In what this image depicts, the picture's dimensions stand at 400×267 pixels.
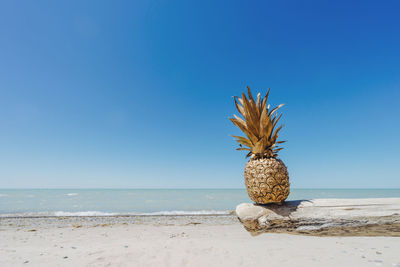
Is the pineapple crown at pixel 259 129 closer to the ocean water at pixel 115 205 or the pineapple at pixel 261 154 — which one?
the pineapple at pixel 261 154

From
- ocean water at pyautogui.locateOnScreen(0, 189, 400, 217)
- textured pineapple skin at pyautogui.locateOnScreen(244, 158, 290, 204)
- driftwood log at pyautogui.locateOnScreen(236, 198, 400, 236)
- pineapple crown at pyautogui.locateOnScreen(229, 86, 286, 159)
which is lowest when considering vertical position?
ocean water at pyautogui.locateOnScreen(0, 189, 400, 217)

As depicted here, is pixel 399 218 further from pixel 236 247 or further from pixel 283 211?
pixel 236 247

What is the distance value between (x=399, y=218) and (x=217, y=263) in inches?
134

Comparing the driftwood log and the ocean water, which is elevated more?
the driftwood log

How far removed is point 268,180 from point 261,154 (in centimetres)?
58

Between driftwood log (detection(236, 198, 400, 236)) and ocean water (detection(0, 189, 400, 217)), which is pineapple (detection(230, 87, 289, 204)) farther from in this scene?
ocean water (detection(0, 189, 400, 217))

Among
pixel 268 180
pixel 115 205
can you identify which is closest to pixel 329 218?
pixel 268 180

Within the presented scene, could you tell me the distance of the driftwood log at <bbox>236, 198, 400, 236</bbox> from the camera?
10.5 feet

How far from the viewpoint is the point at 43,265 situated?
3383 mm

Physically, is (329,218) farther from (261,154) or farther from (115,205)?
(115,205)

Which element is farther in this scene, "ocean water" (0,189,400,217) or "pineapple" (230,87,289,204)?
"ocean water" (0,189,400,217)

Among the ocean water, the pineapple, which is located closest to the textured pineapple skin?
the pineapple

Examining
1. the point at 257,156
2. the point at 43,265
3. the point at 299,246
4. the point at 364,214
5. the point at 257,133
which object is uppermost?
the point at 257,133

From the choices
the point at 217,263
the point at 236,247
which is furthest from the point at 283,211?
the point at 217,263
